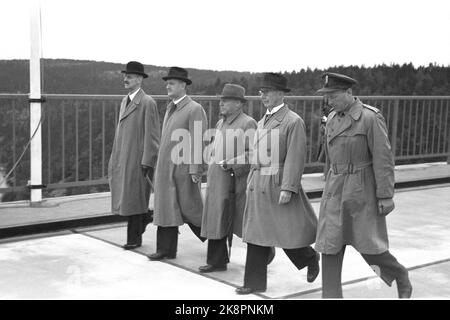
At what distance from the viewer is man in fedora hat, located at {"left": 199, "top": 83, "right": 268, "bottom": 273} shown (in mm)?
6461

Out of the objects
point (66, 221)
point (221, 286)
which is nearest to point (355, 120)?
point (221, 286)

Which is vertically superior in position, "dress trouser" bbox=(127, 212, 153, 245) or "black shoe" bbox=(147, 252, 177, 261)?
"dress trouser" bbox=(127, 212, 153, 245)

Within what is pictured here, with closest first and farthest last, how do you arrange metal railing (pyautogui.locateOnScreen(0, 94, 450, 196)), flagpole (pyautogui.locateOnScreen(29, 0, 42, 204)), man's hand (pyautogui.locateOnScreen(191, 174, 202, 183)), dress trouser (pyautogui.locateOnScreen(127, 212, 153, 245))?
man's hand (pyautogui.locateOnScreen(191, 174, 202, 183)) < dress trouser (pyautogui.locateOnScreen(127, 212, 153, 245)) < flagpole (pyautogui.locateOnScreen(29, 0, 42, 204)) < metal railing (pyautogui.locateOnScreen(0, 94, 450, 196))

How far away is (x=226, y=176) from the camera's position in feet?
21.3

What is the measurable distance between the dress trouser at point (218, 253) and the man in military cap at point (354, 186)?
1.47 m

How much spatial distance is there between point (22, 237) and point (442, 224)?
5066 mm

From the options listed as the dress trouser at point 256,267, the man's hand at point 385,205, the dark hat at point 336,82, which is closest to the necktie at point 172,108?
the dress trouser at point 256,267

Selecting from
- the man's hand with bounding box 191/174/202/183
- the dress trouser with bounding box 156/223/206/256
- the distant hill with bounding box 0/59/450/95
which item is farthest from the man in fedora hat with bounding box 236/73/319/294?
the distant hill with bounding box 0/59/450/95

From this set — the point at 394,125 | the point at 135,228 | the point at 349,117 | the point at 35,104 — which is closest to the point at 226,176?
the point at 135,228

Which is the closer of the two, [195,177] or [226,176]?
[226,176]

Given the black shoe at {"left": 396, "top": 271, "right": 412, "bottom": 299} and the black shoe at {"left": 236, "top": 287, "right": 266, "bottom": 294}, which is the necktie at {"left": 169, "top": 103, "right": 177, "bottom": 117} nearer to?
the black shoe at {"left": 236, "top": 287, "right": 266, "bottom": 294}

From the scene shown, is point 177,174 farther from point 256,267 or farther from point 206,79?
point 206,79

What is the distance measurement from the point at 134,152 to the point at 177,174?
69 centimetres
